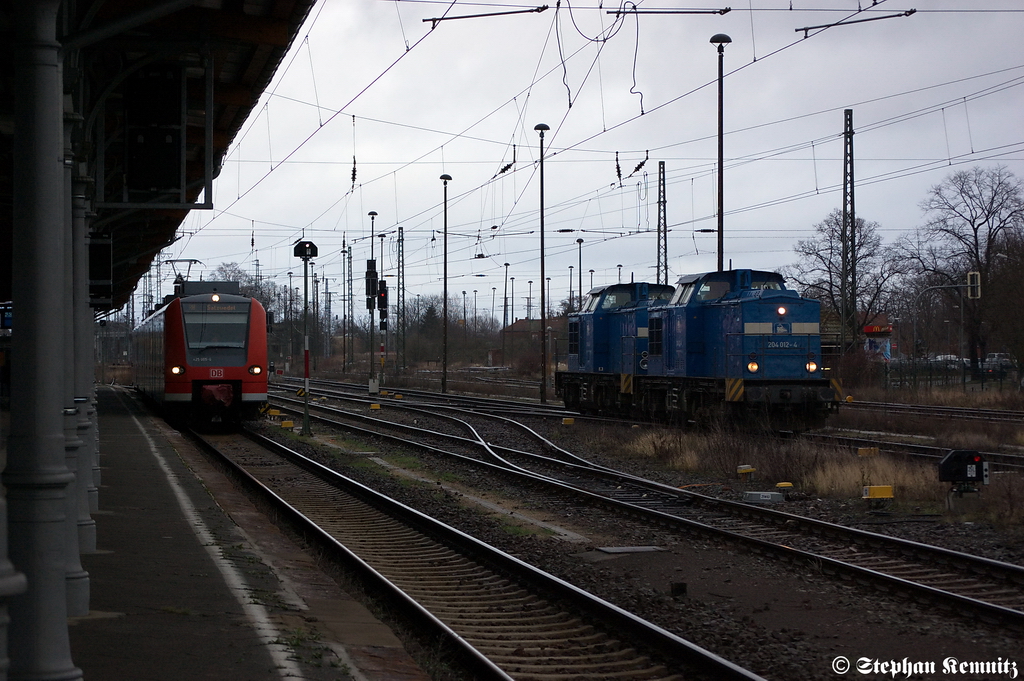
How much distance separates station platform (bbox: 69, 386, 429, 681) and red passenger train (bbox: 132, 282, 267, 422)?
11.7 m

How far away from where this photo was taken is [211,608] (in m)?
7.35

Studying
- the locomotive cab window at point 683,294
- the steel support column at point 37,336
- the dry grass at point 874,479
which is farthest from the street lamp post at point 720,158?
the steel support column at point 37,336

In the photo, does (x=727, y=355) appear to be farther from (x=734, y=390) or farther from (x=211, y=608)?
(x=211, y=608)

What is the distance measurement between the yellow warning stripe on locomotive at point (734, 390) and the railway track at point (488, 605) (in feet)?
33.0

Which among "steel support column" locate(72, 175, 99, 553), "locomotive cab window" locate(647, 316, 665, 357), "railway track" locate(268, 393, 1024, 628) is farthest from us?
"locomotive cab window" locate(647, 316, 665, 357)

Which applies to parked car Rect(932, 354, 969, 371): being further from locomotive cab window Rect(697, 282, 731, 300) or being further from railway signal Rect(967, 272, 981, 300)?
locomotive cab window Rect(697, 282, 731, 300)

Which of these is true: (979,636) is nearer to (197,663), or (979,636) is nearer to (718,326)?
(197,663)

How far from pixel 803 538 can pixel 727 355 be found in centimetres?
1179

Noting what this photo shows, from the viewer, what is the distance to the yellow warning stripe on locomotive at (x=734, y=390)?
21.8 metres

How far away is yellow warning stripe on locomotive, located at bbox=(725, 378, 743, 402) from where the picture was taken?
71.5 ft

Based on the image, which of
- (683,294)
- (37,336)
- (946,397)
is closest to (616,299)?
(683,294)

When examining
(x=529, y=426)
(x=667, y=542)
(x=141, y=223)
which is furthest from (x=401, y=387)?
(x=667, y=542)

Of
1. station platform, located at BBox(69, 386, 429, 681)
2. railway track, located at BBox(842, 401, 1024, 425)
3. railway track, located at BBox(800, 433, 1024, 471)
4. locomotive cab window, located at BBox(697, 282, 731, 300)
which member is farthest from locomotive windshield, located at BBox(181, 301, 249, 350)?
railway track, located at BBox(842, 401, 1024, 425)

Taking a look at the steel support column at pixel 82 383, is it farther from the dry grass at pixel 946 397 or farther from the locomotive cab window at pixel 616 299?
the dry grass at pixel 946 397
